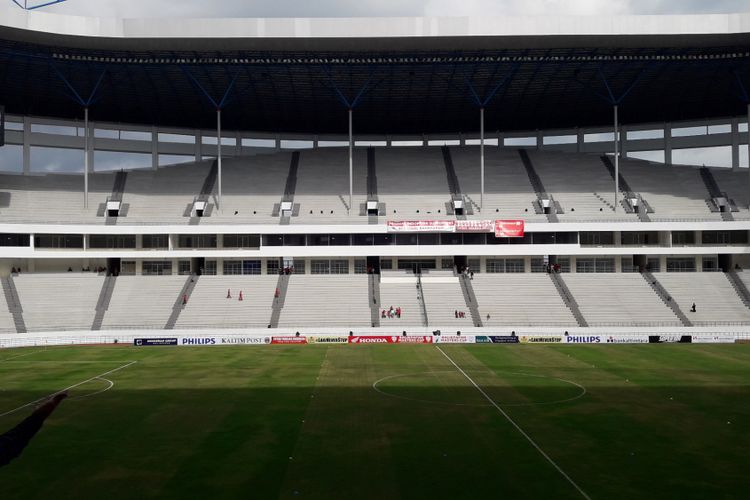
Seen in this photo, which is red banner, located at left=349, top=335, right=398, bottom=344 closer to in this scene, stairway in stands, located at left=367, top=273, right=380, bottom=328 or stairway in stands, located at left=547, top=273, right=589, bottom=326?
stairway in stands, located at left=367, top=273, right=380, bottom=328

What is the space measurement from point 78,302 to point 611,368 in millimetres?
49113

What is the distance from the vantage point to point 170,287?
6519 centimetres

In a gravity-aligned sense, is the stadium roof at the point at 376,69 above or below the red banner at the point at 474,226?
above

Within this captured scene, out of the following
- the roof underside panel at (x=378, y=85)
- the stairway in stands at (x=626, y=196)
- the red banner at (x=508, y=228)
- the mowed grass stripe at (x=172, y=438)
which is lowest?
the mowed grass stripe at (x=172, y=438)

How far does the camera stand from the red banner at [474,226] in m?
68.2

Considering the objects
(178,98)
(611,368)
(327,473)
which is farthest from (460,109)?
(327,473)

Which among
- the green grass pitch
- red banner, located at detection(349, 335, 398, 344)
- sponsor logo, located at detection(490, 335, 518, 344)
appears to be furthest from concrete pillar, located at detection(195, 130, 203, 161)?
sponsor logo, located at detection(490, 335, 518, 344)

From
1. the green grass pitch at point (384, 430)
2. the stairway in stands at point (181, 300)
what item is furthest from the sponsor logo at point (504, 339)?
the stairway in stands at point (181, 300)

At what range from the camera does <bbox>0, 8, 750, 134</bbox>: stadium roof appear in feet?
198

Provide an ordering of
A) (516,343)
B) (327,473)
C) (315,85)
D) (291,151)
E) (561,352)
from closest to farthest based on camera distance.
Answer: (327,473) → (561,352) → (516,343) → (315,85) → (291,151)

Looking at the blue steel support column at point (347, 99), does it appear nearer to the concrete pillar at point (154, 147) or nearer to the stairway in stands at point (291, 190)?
the stairway in stands at point (291, 190)

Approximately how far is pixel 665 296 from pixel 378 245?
30293 millimetres

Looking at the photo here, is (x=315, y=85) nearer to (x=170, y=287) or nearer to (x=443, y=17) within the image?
(x=443, y=17)

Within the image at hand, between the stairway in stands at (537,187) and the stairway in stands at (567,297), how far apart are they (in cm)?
671
